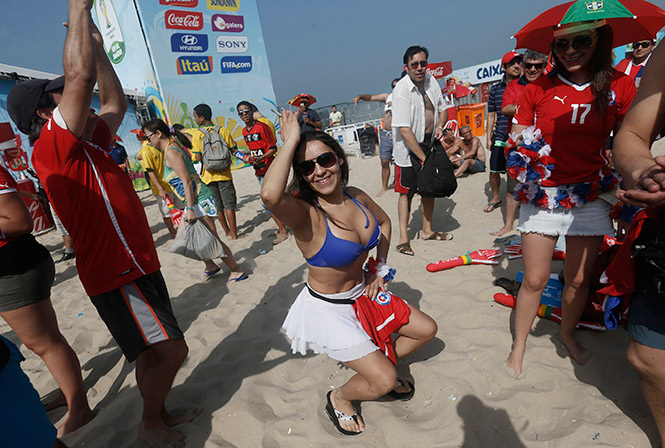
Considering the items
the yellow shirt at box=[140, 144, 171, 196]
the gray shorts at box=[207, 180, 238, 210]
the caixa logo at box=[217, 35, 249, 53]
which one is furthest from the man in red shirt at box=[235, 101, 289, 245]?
the caixa logo at box=[217, 35, 249, 53]

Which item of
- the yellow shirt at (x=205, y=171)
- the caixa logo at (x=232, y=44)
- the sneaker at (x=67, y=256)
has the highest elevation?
the caixa logo at (x=232, y=44)

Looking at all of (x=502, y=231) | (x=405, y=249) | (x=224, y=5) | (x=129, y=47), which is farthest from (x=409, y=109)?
(x=129, y=47)

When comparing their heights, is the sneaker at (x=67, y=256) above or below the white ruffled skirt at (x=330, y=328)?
below

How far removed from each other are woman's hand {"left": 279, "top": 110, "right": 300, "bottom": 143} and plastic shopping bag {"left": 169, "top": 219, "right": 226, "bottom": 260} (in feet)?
8.38

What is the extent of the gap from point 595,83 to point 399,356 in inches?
81.2

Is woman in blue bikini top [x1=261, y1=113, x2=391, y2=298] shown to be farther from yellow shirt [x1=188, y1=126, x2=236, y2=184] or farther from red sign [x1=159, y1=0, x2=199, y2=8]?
red sign [x1=159, y1=0, x2=199, y2=8]

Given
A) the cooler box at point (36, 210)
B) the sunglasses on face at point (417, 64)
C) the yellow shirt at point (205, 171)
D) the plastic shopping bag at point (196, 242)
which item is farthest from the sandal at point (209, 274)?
the cooler box at point (36, 210)

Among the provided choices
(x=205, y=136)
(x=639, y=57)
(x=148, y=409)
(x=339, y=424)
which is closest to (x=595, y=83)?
(x=339, y=424)

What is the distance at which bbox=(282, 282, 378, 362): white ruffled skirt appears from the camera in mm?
2057

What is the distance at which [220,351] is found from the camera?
317cm

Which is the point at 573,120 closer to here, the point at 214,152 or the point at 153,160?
the point at 214,152

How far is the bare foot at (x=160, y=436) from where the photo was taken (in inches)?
85.2

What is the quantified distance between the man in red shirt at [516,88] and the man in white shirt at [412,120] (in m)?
0.74

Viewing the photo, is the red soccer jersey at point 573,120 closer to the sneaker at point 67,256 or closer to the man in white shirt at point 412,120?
the man in white shirt at point 412,120
